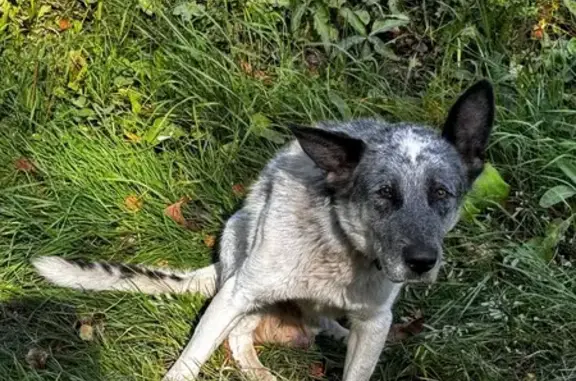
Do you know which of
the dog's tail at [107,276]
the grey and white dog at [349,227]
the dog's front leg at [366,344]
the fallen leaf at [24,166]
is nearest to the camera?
the grey and white dog at [349,227]

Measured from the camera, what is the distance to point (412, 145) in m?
3.71

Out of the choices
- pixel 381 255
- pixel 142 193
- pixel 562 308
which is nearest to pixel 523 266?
pixel 562 308

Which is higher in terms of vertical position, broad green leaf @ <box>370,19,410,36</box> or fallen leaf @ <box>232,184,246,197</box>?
broad green leaf @ <box>370,19,410,36</box>

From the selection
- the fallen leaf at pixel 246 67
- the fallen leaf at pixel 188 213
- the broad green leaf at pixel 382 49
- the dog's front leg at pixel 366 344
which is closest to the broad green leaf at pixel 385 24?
the broad green leaf at pixel 382 49

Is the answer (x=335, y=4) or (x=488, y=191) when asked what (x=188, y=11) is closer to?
(x=335, y=4)

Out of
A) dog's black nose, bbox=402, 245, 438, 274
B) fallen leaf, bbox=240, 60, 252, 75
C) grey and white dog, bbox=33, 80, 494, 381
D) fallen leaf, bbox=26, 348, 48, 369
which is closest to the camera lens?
dog's black nose, bbox=402, 245, 438, 274

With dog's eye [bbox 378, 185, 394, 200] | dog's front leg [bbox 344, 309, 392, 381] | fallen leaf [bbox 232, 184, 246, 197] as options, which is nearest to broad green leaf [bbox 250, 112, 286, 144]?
fallen leaf [bbox 232, 184, 246, 197]

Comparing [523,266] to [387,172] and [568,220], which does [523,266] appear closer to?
[568,220]

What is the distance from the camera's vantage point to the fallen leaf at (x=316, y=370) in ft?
14.4

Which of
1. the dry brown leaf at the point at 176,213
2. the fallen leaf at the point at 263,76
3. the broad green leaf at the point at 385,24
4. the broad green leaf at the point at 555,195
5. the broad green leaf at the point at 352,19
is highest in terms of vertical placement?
the broad green leaf at the point at 352,19

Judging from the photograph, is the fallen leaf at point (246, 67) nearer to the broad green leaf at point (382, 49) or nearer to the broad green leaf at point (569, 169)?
the broad green leaf at point (382, 49)

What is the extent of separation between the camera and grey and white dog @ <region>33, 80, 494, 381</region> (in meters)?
3.62

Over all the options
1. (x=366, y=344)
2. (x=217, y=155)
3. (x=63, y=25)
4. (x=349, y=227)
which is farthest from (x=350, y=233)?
(x=63, y=25)

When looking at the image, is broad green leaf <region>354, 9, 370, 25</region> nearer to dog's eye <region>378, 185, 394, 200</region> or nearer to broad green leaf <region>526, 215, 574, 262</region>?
broad green leaf <region>526, 215, 574, 262</region>
